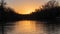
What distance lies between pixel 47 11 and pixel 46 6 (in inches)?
115

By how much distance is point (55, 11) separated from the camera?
283 feet

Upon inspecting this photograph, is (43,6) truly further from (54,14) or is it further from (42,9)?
(54,14)

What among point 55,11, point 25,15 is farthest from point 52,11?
point 25,15

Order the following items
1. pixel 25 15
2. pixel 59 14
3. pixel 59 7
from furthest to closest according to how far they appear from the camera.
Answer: pixel 25 15
pixel 59 7
pixel 59 14

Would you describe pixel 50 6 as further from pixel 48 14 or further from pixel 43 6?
pixel 43 6

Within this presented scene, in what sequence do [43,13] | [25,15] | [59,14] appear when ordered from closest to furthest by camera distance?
[59,14]
[43,13]
[25,15]

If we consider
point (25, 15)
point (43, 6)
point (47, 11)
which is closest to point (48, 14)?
point (47, 11)

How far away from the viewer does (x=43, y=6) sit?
313ft

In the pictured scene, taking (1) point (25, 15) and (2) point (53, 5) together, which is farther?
(1) point (25, 15)

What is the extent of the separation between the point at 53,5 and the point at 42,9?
53.9ft

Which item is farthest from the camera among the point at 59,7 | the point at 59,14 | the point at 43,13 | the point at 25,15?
the point at 25,15

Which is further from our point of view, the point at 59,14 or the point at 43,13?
the point at 43,13

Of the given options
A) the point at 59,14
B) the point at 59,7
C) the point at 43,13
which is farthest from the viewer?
the point at 43,13

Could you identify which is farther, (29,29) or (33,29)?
(29,29)
